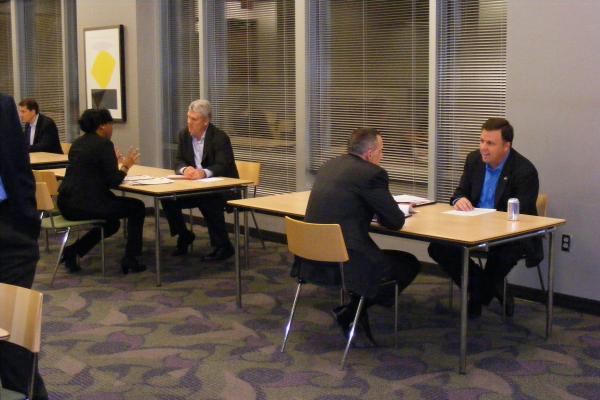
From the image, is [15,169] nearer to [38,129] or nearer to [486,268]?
Result: [486,268]

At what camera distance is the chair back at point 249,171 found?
7141mm

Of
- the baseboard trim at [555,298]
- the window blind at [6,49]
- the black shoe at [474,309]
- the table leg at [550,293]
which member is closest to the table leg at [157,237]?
the baseboard trim at [555,298]

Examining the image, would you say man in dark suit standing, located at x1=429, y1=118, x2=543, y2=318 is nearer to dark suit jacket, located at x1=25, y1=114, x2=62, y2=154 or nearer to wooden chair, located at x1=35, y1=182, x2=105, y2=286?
wooden chair, located at x1=35, y1=182, x2=105, y2=286

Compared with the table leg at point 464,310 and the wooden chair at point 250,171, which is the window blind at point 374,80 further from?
the table leg at point 464,310

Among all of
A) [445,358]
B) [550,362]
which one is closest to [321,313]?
[445,358]

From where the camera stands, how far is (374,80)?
6844 mm

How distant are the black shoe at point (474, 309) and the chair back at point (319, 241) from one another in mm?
1253

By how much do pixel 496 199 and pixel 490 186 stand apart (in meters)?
0.12

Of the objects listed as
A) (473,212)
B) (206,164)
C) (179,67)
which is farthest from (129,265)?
(179,67)

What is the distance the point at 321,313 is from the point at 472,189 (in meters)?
1.23

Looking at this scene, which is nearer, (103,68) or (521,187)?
(521,187)

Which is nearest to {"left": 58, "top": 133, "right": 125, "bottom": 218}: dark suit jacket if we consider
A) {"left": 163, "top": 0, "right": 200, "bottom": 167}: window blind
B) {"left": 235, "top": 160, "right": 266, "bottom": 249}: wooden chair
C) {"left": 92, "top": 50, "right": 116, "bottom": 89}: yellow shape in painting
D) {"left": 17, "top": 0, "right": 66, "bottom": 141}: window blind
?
{"left": 235, "top": 160, "right": 266, "bottom": 249}: wooden chair

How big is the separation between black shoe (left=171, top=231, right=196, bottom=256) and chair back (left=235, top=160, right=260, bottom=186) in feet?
2.23

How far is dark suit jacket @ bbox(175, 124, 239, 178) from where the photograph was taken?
6.79m
